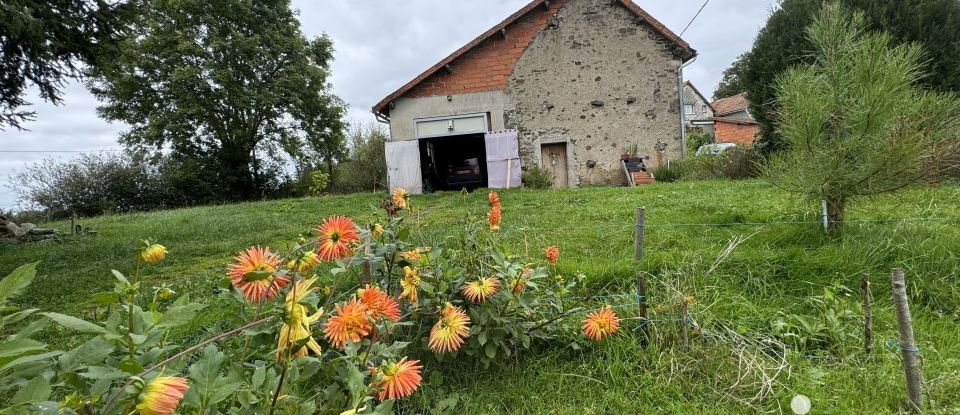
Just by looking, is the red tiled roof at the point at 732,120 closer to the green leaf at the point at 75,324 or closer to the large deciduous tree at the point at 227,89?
the large deciduous tree at the point at 227,89

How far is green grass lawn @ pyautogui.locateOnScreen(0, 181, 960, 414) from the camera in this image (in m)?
1.83

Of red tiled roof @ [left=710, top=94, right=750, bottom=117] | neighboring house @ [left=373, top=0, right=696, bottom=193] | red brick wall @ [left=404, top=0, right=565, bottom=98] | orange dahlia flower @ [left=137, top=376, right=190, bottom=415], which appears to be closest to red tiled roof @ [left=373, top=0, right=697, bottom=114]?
neighboring house @ [left=373, top=0, right=696, bottom=193]

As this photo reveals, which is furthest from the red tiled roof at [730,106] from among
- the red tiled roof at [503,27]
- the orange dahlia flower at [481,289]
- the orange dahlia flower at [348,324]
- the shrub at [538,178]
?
the orange dahlia flower at [348,324]

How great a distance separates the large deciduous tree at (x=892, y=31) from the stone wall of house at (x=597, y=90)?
216 cm

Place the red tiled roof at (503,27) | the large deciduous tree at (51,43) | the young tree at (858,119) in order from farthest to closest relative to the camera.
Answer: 1. the red tiled roof at (503,27)
2. the large deciduous tree at (51,43)
3. the young tree at (858,119)

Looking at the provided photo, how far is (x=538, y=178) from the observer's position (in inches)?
480

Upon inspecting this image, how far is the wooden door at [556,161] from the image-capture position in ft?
42.1

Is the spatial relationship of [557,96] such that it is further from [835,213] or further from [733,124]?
[733,124]

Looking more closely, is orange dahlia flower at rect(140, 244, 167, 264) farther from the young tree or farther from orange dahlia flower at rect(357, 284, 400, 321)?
the young tree

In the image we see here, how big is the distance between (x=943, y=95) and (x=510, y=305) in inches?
129

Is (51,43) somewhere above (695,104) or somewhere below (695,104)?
below

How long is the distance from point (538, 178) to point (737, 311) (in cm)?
990

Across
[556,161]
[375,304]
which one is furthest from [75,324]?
[556,161]

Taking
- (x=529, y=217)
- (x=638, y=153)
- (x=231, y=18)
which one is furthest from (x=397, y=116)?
(x=231, y=18)
